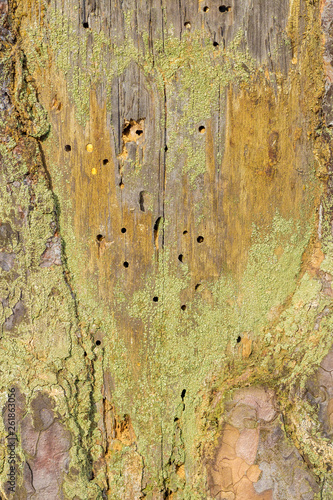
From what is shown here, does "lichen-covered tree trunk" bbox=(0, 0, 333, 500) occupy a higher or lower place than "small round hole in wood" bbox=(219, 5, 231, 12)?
lower

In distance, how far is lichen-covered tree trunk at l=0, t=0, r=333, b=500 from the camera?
172 cm

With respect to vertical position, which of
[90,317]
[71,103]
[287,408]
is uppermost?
[71,103]

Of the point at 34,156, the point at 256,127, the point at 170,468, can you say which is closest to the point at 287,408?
the point at 170,468

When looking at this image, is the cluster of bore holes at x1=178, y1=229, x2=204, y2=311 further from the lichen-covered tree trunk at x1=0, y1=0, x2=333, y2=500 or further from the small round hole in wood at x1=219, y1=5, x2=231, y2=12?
the small round hole in wood at x1=219, y1=5, x2=231, y2=12

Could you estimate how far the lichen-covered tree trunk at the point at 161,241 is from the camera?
5.65 feet

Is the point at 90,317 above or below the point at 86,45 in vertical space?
below

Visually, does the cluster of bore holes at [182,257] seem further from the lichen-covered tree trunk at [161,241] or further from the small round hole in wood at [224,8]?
the small round hole in wood at [224,8]

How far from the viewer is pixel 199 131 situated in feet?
6.00

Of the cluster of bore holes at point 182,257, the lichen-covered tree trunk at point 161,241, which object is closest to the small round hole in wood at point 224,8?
the lichen-covered tree trunk at point 161,241

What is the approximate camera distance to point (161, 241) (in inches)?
73.1

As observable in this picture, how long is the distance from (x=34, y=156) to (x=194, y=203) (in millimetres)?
682

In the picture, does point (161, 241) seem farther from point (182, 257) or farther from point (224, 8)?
point (224, 8)

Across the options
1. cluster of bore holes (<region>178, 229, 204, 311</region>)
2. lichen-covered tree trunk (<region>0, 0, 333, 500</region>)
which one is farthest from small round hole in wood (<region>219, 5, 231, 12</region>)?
cluster of bore holes (<region>178, 229, 204, 311</region>)

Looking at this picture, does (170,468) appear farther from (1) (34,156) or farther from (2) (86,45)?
(2) (86,45)
